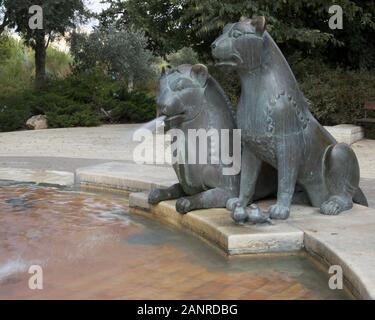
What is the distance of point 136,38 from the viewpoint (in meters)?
23.7

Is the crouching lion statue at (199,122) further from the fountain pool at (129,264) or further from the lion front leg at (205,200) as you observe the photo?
the fountain pool at (129,264)

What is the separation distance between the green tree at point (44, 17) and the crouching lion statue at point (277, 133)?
16.2 meters

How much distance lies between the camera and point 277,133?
3848mm

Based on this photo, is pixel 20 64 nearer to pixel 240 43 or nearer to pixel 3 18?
pixel 3 18

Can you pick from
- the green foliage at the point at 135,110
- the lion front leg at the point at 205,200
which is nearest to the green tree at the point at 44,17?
the green foliage at the point at 135,110

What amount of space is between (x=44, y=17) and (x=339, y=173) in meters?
16.4

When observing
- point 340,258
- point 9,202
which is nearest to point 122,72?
point 9,202

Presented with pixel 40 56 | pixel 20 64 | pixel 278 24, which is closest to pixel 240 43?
pixel 278 24

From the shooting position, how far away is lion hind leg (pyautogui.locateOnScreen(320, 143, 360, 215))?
414 centimetres

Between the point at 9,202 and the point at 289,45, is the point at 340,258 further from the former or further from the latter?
the point at 289,45

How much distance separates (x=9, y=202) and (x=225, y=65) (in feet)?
8.55

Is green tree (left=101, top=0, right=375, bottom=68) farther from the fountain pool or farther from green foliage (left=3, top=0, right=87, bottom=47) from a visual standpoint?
the fountain pool

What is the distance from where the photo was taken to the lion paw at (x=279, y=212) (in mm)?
3823

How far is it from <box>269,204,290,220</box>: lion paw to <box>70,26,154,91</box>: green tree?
19514 millimetres
